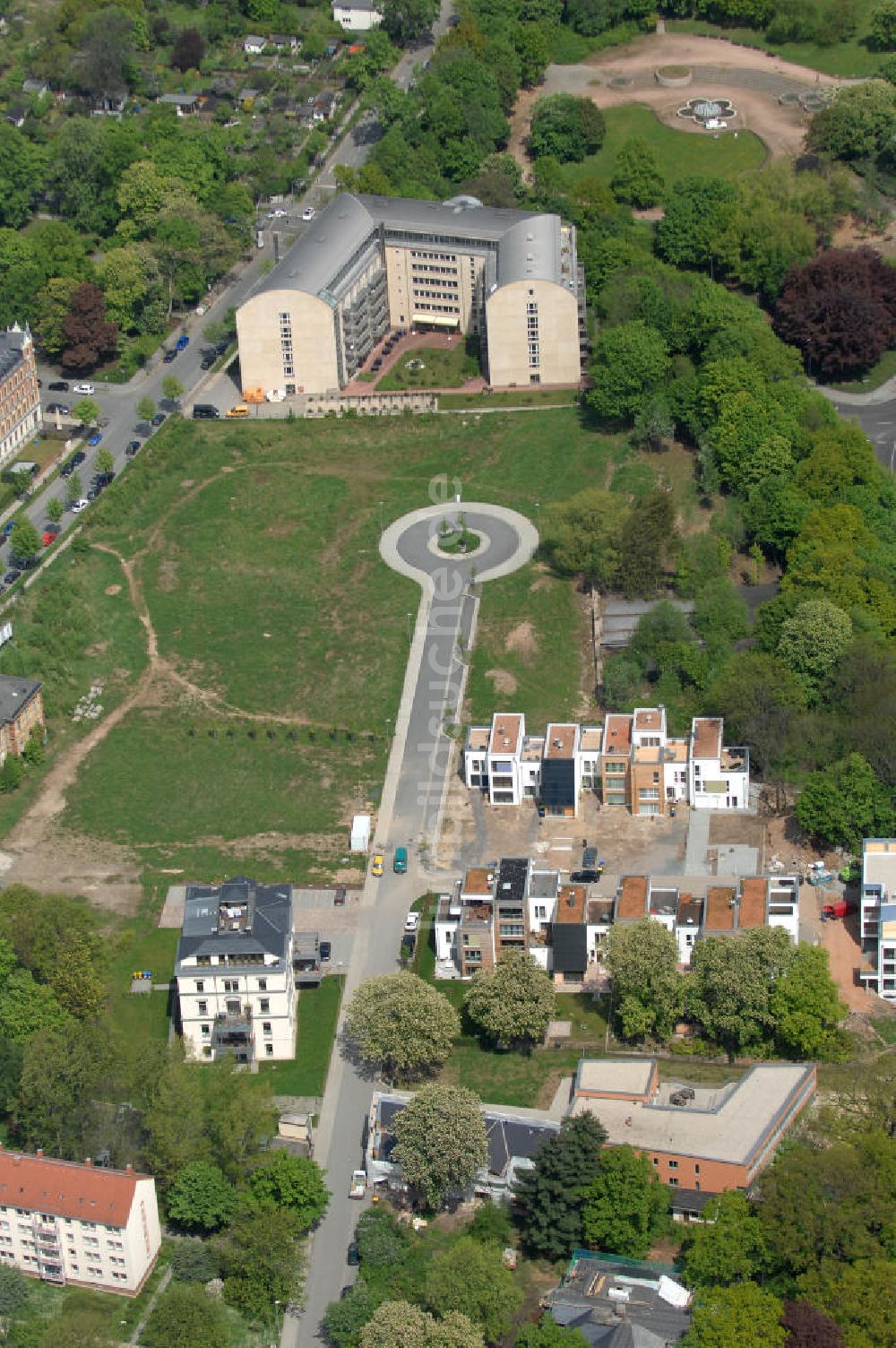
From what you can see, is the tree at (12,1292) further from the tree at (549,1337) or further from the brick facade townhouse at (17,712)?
the brick facade townhouse at (17,712)

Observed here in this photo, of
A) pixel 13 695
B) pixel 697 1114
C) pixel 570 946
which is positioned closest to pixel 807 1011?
pixel 697 1114

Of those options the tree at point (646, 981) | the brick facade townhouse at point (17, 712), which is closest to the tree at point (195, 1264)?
Result: the tree at point (646, 981)

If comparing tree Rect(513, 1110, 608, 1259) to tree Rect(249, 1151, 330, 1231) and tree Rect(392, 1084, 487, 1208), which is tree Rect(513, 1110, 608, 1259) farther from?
tree Rect(249, 1151, 330, 1231)

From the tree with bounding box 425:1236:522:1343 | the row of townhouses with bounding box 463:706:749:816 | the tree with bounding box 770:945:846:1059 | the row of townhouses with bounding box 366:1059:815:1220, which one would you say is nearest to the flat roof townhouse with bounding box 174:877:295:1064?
the row of townhouses with bounding box 366:1059:815:1220

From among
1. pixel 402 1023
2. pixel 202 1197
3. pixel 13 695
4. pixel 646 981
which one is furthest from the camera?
pixel 13 695

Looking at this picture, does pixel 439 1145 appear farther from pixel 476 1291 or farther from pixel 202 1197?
pixel 202 1197
